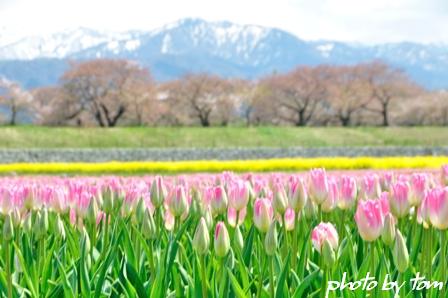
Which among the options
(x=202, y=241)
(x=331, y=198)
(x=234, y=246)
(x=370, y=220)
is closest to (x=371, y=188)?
(x=331, y=198)

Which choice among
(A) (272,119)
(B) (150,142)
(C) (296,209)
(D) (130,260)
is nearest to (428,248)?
(C) (296,209)

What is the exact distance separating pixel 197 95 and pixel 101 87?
402 inches

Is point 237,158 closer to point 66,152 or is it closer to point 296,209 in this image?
point 66,152

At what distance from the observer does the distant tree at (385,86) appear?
69375mm

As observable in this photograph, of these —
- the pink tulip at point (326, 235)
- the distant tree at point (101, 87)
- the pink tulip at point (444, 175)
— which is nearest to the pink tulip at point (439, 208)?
the pink tulip at point (326, 235)

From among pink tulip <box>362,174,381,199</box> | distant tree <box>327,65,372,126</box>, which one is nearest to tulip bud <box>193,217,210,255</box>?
pink tulip <box>362,174,381,199</box>

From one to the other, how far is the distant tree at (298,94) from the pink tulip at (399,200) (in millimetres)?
65612

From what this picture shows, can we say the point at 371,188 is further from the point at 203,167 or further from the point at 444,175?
the point at 203,167

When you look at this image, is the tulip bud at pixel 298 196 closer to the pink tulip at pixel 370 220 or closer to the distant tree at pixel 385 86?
the pink tulip at pixel 370 220

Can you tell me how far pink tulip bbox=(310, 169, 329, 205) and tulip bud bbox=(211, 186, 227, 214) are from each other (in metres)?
0.45

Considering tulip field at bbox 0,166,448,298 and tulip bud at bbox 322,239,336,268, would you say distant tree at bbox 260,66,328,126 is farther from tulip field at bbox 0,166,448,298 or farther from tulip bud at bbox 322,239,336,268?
tulip bud at bbox 322,239,336,268

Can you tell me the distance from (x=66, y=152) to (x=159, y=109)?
117 feet

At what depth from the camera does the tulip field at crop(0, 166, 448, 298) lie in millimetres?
2418

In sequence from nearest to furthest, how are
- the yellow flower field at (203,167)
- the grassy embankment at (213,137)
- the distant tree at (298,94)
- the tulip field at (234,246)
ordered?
the tulip field at (234,246) < the yellow flower field at (203,167) < the grassy embankment at (213,137) < the distant tree at (298,94)
